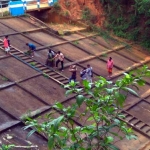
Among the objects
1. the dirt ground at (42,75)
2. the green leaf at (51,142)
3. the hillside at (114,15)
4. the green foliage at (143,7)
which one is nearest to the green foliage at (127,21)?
the hillside at (114,15)

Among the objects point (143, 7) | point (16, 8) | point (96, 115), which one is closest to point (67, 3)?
point (16, 8)

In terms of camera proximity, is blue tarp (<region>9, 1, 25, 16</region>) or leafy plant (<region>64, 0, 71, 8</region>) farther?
leafy plant (<region>64, 0, 71, 8</region>)

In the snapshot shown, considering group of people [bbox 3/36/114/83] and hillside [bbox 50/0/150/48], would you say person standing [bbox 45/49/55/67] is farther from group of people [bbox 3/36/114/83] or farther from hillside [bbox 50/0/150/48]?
hillside [bbox 50/0/150/48]

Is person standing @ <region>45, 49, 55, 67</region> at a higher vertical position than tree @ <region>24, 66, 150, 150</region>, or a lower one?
lower

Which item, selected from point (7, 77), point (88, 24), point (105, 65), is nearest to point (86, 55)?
point (105, 65)

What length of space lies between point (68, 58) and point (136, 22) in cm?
697

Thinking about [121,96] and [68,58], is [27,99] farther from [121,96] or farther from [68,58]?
[121,96]

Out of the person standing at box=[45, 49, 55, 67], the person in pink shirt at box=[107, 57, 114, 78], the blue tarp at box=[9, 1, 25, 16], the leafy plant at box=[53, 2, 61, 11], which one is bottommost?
the person in pink shirt at box=[107, 57, 114, 78]

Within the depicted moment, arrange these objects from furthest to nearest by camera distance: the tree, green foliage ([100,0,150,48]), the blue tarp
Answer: green foliage ([100,0,150,48]) → the blue tarp → the tree

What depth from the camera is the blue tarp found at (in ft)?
63.5

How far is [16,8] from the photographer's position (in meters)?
19.6

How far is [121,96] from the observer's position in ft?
12.4

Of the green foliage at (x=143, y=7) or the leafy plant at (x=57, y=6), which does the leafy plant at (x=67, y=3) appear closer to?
the leafy plant at (x=57, y=6)

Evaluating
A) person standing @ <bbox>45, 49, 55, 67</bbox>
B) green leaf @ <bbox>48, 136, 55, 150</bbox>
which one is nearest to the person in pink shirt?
person standing @ <bbox>45, 49, 55, 67</bbox>
